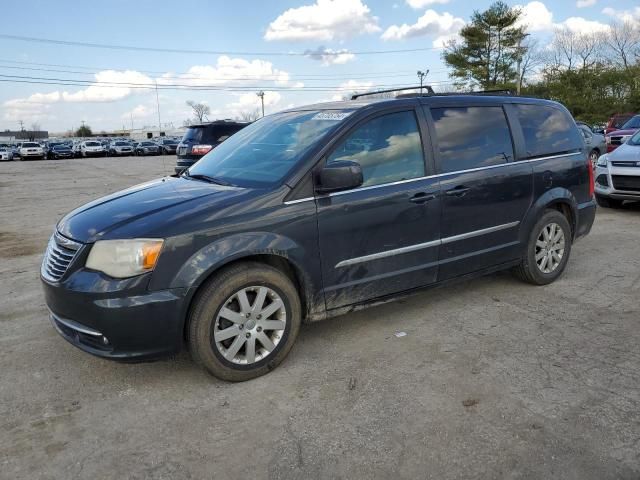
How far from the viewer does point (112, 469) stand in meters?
2.59

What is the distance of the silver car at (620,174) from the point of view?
27.9 ft

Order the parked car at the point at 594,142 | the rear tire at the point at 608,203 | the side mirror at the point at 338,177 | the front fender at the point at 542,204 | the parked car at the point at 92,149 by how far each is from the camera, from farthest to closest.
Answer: the parked car at the point at 92,149
the parked car at the point at 594,142
the rear tire at the point at 608,203
the front fender at the point at 542,204
the side mirror at the point at 338,177

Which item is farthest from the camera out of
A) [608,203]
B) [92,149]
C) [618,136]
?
[92,149]

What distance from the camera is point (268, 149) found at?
4031 mm

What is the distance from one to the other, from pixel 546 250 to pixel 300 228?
279 centimetres

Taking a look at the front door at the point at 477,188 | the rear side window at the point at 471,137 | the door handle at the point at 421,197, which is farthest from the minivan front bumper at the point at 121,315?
the rear side window at the point at 471,137

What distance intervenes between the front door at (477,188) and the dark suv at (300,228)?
0.04ft

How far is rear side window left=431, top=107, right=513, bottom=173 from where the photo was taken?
13.8 ft

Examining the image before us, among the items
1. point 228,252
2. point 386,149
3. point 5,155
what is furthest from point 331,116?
point 5,155

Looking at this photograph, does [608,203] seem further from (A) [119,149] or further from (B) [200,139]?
(A) [119,149]

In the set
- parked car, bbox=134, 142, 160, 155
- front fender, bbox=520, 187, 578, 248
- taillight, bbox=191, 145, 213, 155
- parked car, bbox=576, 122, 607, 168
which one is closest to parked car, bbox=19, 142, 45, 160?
parked car, bbox=134, 142, 160, 155

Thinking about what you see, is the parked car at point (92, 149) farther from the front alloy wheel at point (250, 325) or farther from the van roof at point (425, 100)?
the front alloy wheel at point (250, 325)

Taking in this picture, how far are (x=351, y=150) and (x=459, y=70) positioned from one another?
47.2m

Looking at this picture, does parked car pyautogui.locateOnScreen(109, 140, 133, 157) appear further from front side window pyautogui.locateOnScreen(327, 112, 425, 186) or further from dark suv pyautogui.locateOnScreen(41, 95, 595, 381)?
front side window pyautogui.locateOnScreen(327, 112, 425, 186)
